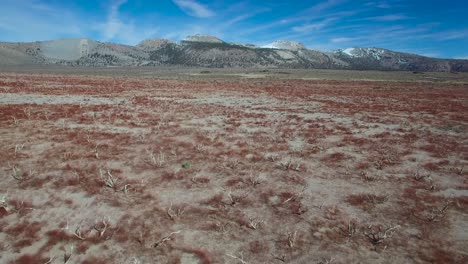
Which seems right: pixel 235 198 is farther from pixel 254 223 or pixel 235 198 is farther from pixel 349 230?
pixel 349 230

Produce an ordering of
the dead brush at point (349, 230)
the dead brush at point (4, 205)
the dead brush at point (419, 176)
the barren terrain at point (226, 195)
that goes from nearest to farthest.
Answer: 1. the barren terrain at point (226, 195)
2. the dead brush at point (349, 230)
3. the dead brush at point (4, 205)
4. the dead brush at point (419, 176)

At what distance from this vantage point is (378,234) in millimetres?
6289

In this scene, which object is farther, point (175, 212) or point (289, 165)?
point (289, 165)

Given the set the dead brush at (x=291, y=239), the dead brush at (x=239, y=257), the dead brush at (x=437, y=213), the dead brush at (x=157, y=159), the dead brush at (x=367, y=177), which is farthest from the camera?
the dead brush at (x=157, y=159)

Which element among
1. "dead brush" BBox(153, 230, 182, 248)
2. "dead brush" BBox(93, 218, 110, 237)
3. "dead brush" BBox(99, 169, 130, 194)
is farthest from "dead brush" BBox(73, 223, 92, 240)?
"dead brush" BBox(99, 169, 130, 194)

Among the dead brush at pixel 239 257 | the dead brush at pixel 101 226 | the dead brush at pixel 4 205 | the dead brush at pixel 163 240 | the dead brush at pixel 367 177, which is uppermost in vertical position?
the dead brush at pixel 4 205

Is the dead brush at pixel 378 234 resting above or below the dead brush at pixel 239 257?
above

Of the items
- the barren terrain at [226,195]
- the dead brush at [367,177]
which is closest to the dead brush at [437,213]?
the barren terrain at [226,195]

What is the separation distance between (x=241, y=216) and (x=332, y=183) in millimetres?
3436

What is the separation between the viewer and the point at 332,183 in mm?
9203

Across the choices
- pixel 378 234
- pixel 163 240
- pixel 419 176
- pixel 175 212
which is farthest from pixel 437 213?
pixel 163 240

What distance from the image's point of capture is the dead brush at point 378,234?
6.07 meters

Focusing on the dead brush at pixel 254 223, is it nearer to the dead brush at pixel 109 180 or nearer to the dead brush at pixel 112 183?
the dead brush at pixel 112 183

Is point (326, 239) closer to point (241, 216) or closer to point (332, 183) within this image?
point (241, 216)
